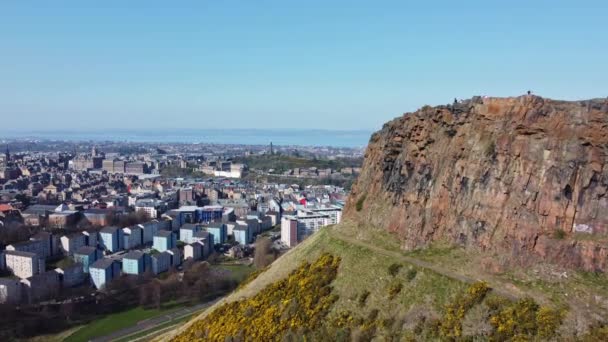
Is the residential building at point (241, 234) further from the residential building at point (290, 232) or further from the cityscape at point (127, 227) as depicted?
the residential building at point (290, 232)

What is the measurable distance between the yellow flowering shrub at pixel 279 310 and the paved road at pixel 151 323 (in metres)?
16.7

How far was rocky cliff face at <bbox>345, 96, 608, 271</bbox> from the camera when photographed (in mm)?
14508

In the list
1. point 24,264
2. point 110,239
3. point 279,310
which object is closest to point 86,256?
point 24,264

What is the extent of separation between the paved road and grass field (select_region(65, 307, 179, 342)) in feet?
2.21

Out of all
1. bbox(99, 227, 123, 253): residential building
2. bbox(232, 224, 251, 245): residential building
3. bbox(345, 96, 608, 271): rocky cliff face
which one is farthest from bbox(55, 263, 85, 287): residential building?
bbox(345, 96, 608, 271): rocky cliff face

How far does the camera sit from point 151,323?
1511 inches

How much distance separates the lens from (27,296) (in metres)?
42.1

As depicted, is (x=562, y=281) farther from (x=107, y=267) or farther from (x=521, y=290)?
(x=107, y=267)


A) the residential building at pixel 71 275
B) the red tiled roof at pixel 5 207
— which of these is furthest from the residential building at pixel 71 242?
the red tiled roof at pixel 5 207

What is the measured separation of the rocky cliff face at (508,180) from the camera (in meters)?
14.5

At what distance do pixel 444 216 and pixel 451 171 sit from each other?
1.59 m

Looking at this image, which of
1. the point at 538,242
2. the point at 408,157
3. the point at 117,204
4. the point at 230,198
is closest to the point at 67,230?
the point at 117,204

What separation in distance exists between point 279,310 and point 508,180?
8.68m

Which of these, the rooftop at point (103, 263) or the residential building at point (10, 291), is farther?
the rooftop at point (103, 263)
